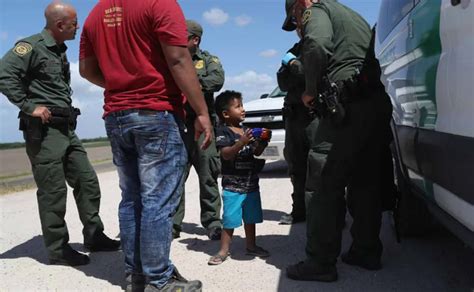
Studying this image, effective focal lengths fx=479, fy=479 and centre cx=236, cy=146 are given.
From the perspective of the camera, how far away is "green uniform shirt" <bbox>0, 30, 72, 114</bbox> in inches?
141

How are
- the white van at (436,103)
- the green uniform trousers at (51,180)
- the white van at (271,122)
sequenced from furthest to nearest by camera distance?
→ the white van at (271,122) → the green uniform trousers at (51,180) → the white van at (436,103)

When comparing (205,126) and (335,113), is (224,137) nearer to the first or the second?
(205,126)

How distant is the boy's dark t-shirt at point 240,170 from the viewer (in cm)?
352

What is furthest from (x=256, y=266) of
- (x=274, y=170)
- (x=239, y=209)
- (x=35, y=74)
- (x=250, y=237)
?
(x=274, y=170)

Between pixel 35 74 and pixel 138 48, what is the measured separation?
1476mm

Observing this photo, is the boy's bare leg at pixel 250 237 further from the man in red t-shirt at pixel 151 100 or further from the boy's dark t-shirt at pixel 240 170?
the man in red t-shirt at pixel 151 100

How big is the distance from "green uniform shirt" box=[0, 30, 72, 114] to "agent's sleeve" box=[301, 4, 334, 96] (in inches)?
81.3

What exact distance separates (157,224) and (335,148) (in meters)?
1.14

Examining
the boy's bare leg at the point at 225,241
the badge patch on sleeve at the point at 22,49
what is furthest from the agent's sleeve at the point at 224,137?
the badge patch on sleeve at the point at 22,49

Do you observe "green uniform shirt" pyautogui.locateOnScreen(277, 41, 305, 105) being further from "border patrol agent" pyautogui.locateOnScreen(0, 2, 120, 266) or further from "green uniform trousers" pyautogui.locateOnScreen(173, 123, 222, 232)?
"border patrol agent" pyautogui.locateOnScreen(0, 2, 120, 266)

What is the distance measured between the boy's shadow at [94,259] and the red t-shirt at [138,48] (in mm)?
1264

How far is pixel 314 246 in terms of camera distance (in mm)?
2994

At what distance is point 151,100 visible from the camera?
2.68m

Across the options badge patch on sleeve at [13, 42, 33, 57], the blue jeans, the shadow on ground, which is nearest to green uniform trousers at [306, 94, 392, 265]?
the blue jeans
